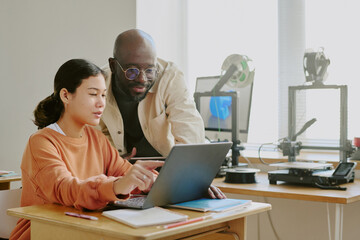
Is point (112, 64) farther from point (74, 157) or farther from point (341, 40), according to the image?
point (341, 40)

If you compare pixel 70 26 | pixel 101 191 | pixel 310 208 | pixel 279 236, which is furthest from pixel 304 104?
pixel 70 26

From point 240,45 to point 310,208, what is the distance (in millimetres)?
1366

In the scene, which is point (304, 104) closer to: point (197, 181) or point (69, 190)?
point (197, 181)

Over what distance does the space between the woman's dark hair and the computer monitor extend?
48.2 inches

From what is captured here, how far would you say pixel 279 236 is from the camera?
320 centimetres

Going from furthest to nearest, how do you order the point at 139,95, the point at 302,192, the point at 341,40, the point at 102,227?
the point at 341,40 < the point at 139,95 < the point at 302,192 < the point at 102,227

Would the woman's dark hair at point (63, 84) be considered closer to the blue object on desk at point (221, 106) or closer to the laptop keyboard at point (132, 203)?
the laptop keyboard at point (132, 203)

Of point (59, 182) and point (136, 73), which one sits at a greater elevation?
point (136, 73)

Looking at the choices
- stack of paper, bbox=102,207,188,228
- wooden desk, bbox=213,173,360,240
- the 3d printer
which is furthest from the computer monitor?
stack of paper, bbox=102,207,188,228

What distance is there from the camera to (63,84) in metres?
1.85

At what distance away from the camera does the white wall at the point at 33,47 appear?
11.6 ft

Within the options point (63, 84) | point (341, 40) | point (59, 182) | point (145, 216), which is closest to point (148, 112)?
point (63, 84)

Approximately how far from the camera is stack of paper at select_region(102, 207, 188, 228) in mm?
1281

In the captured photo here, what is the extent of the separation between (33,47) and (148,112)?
4.89 feet
